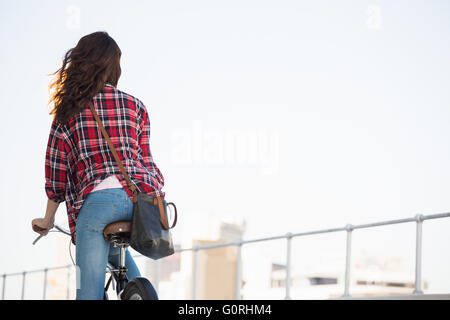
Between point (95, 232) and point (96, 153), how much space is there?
0.31 m

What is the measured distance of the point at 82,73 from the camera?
3207mm

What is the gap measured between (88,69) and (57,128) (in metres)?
0.27

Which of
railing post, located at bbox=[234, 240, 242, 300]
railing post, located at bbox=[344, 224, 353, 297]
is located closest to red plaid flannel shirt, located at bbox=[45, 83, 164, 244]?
railing post, located at bbox=[344, 224, 353, 297]

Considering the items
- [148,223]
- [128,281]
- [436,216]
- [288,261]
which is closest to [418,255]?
[436,216]

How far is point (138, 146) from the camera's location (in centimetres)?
330

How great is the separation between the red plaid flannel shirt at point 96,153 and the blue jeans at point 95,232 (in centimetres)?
5

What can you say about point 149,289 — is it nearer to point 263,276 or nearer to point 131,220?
point 131,220

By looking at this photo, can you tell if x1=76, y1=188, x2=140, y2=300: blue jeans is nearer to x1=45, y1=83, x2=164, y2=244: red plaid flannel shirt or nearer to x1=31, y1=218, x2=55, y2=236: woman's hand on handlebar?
x1=45, y1=83, x2=164, y2=244: red plaid flannel shirt

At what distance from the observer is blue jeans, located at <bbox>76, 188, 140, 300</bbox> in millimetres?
3096

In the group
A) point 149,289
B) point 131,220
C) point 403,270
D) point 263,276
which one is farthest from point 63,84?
point 403,270

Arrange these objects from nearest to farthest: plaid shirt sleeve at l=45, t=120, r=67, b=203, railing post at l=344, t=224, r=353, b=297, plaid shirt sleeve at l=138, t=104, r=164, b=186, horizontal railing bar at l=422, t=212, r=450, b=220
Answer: plaid shirt sleeve at l=45, t=120, r=67, b=203, plaid shirt sleeve at l=138, t=104, r=164, b=186, horizontal railing bar at l=422, t=212, r=450, b=220, railing post at l=344, t=224, r=353, b=297

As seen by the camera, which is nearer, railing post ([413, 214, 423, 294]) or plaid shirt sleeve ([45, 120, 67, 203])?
plaid shirt sleeve ([45, 120, 67, 203])

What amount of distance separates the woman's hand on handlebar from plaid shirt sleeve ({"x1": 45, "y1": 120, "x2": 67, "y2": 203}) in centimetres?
10
